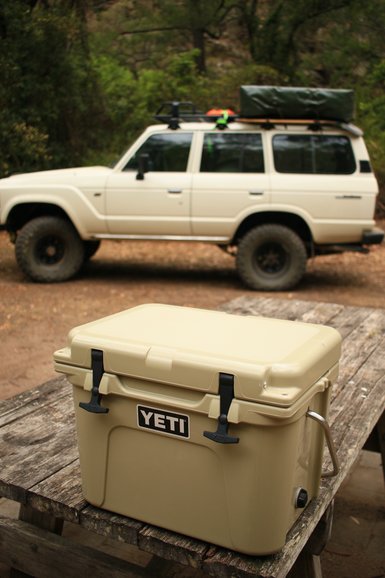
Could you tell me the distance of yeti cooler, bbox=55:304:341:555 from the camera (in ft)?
5.68

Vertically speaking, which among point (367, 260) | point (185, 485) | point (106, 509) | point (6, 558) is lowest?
point (367, 260)

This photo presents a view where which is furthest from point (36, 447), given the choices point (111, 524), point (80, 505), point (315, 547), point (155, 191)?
point (155, 191)

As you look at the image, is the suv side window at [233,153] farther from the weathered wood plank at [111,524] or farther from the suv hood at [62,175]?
the weathered wood plank at [111,524]

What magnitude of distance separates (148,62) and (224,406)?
20.9m

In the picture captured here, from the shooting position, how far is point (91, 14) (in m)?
20.1

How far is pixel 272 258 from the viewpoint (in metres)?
8.34

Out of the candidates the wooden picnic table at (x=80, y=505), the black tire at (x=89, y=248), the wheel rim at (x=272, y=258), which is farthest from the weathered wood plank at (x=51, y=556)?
the black tire at (x=89, y=248)

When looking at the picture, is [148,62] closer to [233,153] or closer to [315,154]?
[233,153]

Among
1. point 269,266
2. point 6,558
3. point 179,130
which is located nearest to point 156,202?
point 179,130

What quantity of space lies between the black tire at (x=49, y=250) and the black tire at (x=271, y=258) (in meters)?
2.12

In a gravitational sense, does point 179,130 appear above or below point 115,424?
above

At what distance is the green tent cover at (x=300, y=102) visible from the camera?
780cm

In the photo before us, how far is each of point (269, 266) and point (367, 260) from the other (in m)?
3.00

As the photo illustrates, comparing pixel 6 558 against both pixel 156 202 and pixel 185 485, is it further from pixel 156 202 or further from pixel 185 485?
pixel 156 202
